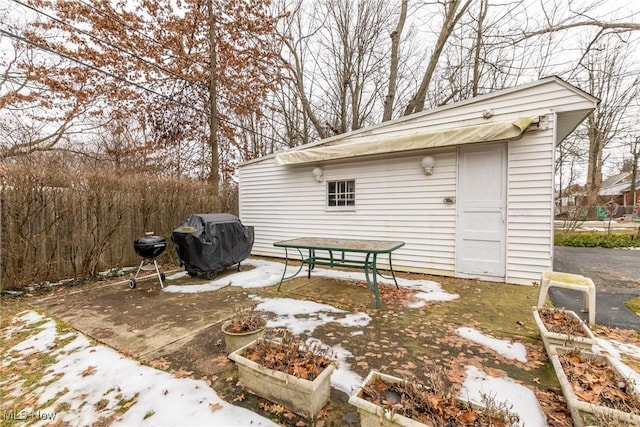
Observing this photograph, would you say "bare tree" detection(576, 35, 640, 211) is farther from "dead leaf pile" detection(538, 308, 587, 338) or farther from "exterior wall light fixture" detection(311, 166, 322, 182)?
"dead leaf pile" detection(538, 308, 587, 338)

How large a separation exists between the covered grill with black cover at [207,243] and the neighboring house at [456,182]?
1998 mm

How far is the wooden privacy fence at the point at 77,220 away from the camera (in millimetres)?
4238

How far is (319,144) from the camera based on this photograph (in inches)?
248

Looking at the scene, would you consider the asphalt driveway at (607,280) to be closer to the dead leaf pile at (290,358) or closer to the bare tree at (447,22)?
the dead leaf pile at (290,358)

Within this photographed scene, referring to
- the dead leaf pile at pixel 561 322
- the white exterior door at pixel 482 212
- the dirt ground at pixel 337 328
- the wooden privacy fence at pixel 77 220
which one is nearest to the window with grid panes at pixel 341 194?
the dirt ground at pixel 337 328

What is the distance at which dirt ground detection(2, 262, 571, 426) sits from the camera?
203 centimetres

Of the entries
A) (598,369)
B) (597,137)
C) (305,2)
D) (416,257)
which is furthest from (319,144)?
(597,137)

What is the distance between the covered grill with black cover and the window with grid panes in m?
2.29

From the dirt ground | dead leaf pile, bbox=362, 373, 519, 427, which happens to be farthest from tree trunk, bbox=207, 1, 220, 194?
dead leaf pile, bbox=362, 373, 519, 427

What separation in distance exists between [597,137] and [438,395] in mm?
19130

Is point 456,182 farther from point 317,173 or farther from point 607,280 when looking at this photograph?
point 607,280

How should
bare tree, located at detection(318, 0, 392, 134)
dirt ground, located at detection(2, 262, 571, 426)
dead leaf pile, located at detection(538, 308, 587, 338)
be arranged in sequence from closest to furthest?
1. dirt ground, located at detection(2, 262, 571, 426)
2. dead leaf pile, located at detection(538, 308, 587, 338)
3. bare tree, located at detection(318, 0, 392, 134)

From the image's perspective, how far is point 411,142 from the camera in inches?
194

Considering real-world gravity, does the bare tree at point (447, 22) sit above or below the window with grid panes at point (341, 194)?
above
